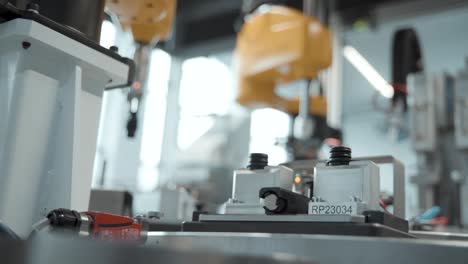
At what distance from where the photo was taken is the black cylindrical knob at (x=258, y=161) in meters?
0.99

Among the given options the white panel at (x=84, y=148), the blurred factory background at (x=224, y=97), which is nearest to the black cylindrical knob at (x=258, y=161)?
the white panel at (x=84, y=148)

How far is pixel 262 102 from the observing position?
10.5 ft

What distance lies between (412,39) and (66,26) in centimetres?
256

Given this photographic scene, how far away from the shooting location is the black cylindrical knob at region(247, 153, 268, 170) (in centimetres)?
99

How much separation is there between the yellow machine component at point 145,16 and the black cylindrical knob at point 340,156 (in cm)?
80

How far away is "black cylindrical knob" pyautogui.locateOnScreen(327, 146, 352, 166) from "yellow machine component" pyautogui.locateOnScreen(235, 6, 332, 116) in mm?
1911

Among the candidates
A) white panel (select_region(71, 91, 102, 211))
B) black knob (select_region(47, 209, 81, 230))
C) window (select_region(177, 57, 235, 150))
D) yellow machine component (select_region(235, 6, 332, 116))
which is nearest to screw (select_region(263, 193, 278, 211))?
black knob (select_region(47, 209, 81, 230))

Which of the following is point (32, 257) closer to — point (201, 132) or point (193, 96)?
point (201, 132)

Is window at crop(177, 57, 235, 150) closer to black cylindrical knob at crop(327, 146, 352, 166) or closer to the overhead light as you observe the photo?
the overhead light

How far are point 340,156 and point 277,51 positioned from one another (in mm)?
2010

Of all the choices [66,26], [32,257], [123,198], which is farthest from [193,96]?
[32,257]

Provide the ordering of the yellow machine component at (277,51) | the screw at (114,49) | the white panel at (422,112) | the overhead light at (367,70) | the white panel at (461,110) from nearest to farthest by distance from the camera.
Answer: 1. the screw at (114,49)
2. the yellow machine component at (277,51)
3. the white panel at (461,110)
4. the white panel at (422,112)
5. the overhead light at (367,70)

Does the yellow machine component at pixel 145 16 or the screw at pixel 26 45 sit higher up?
the yellow machine component at pixel 145 16

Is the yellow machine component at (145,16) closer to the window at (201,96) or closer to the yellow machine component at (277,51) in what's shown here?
the yellow machine component at (277,51)
